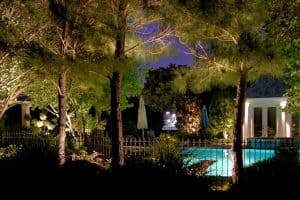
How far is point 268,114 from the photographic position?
23.1 m

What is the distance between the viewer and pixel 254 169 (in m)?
10.6

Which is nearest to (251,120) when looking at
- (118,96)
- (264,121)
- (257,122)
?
(257,122)

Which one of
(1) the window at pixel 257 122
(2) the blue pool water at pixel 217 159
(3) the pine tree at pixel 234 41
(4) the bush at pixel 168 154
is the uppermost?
(3) the pine tree at pixel 234 41

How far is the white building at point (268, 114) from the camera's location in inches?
877

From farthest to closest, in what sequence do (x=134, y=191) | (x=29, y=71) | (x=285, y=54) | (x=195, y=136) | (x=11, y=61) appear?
(x=195, y=136) < (x=11, y=61) < (x=29, y=71) < (x=285, y=54) < (x=134, y=191)

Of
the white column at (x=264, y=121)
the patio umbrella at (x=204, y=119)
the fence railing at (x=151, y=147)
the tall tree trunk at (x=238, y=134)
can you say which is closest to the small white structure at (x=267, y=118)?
the white column at (x=264, y=121)

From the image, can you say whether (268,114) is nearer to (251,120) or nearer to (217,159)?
(251,120)

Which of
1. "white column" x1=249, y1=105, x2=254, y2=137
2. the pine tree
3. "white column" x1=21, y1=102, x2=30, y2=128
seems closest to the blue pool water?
the pine tree

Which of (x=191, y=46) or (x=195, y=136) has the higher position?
(x=191, y=46)

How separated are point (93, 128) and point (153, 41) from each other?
11.5m

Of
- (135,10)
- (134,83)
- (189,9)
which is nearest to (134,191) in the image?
(189,9)

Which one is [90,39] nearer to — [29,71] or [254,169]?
[29,71]

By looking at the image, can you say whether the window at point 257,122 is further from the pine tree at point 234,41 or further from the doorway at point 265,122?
the pine tree at point 234,41

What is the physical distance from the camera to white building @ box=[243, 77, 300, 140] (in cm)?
2228
